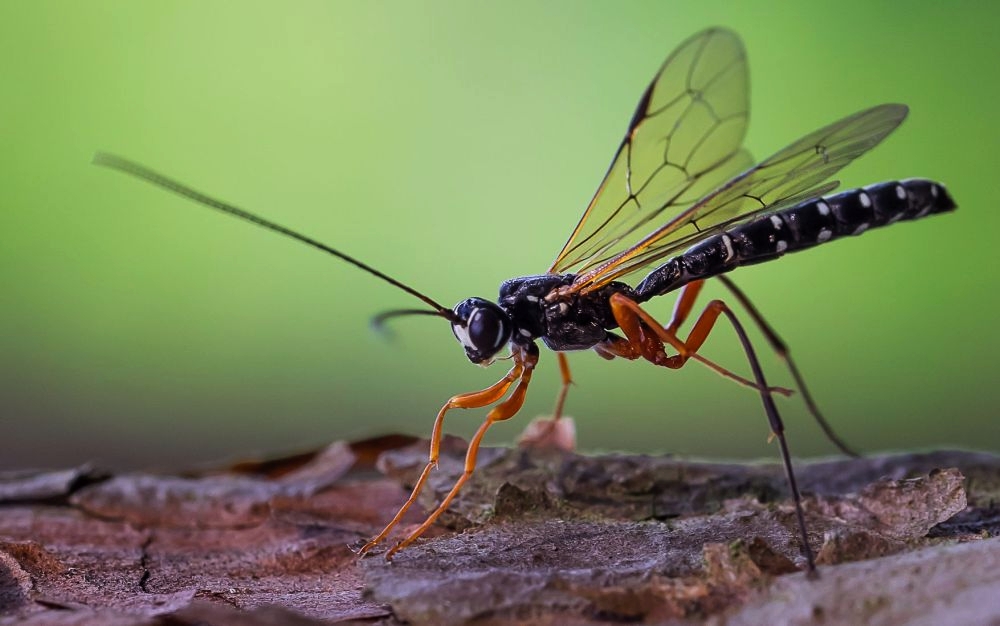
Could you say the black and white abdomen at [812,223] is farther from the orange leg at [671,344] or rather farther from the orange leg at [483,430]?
the orange leg at [483,430]

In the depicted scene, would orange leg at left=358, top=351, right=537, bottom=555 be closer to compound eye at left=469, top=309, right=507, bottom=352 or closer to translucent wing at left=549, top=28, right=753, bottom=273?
compound eye at left=469, top=309, right=507, bottom=352

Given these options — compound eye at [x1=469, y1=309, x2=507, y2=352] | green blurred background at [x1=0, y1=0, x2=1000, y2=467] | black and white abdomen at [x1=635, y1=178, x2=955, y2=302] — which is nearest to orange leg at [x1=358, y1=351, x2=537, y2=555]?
compound eye at [x1=469, y1=309, x2=507, y2=352]

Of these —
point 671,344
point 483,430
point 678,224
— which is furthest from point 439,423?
point 678,224

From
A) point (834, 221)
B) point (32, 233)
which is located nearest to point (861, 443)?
point (834, 221)

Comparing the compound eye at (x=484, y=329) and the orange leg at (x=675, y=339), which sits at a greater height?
the compound eye at (x=484, y=329)

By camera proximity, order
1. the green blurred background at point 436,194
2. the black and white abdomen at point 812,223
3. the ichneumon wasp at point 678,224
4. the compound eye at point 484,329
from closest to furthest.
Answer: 1. the ichneumon wasp at point 678,224
2. the compound eye at point 484,329
3. the black and white abdomen at point 812,223
4. the green blurred background at point 436,194

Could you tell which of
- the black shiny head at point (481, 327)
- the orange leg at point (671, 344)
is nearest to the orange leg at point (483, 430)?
the black shiny head at point (481, 327)

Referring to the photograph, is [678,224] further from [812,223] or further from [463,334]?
[463,334]

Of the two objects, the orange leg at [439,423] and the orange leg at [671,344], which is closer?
the orange leg at [439,423]
